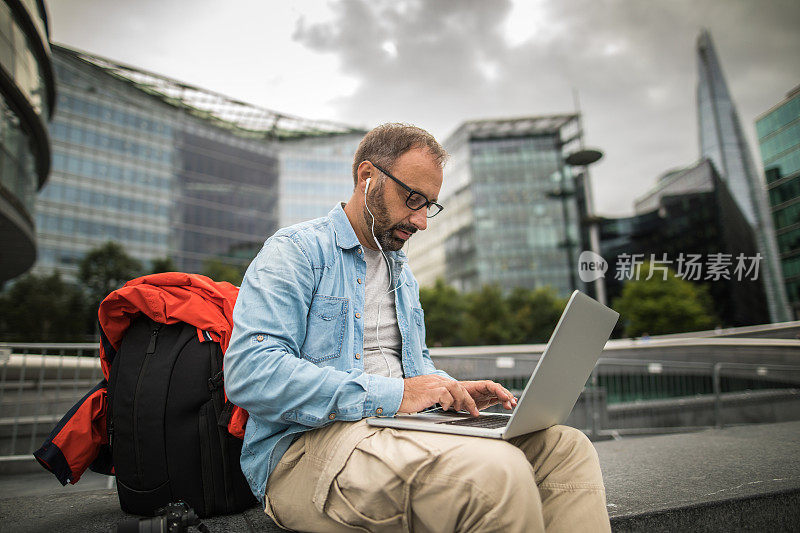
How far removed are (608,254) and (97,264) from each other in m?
63.1

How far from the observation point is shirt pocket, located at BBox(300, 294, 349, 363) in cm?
191

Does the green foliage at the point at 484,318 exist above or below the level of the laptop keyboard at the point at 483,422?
above

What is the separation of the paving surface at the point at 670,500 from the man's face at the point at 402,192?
128cm

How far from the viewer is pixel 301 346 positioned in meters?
1.91

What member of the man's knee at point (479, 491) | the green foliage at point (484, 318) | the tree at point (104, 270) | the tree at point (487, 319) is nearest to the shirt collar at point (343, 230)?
the man's knee at point (479, 491)

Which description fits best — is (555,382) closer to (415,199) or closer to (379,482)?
(379,482)

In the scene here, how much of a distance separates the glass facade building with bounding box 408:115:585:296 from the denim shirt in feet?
210

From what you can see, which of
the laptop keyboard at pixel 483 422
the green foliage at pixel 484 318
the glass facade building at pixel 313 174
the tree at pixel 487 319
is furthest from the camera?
the glass facade building at pixel 313 174

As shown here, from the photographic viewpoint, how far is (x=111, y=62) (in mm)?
52469

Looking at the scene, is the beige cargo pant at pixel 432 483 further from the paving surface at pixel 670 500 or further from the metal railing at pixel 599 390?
the metal railing at pixel 599 390

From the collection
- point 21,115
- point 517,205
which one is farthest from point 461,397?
point 517,205

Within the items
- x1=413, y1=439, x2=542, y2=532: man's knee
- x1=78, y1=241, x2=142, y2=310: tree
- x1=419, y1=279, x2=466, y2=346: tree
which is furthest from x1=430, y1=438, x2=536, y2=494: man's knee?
x1=419, y1=279, x2=466, y2=346: tree

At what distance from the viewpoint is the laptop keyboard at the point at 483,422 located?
1.61 m

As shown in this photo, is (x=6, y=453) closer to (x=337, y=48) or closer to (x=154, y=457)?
(x=154, y=457)
